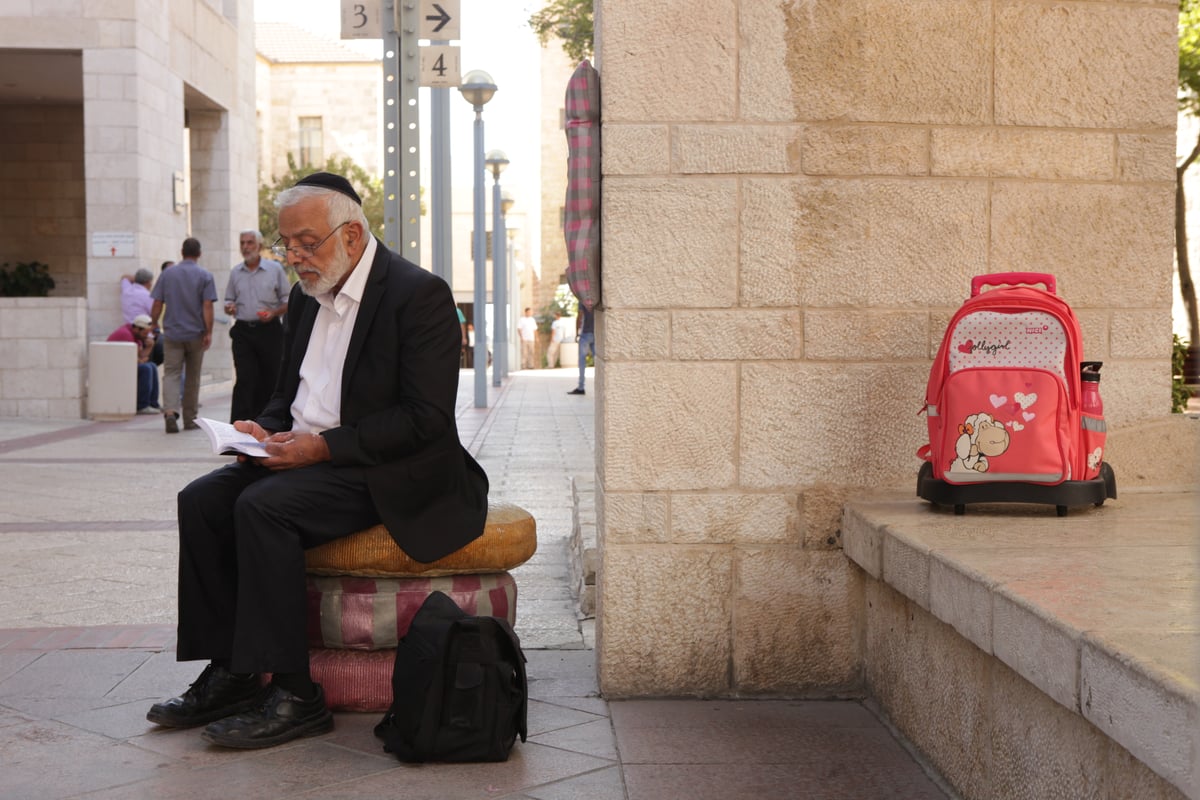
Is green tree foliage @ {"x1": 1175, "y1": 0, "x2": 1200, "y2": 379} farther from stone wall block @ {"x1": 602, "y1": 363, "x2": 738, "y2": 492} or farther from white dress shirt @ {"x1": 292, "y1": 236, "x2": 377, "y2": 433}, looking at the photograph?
white dress shirt @ {"x1": 292, "y1": 236, "x2": 377, "y2": 433}

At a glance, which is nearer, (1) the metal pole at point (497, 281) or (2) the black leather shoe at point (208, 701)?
(2) the black leather shoe at point (208, 701)

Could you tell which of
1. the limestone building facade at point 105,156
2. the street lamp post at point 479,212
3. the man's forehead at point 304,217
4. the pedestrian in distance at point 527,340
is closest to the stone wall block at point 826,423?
→ the man's forehead at point 304,217

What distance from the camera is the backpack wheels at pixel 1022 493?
158 inches

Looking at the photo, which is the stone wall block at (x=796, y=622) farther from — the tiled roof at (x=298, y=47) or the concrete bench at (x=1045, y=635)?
the tiled roof at (x=298, y=47)

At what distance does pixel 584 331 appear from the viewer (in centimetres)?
1730

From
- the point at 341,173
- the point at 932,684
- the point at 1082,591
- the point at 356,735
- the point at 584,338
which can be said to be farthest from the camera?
the point at 341,173

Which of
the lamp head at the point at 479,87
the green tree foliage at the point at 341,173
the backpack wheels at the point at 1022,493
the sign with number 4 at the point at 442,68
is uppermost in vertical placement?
the green tree foliage at the point at 341,173

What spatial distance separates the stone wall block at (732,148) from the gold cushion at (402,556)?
1255 millimetres

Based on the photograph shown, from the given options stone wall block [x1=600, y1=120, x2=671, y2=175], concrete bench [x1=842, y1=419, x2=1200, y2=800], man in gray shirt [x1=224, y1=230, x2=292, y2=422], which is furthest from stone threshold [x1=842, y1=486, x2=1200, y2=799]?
man in gray shirt [x1=224, y1=230, x2=292, y2=422]

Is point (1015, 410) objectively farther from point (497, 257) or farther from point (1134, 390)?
point (497, 257)

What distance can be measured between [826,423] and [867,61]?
1.14 m

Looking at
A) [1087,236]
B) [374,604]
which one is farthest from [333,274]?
[1087,236]

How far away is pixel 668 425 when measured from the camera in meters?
4.36

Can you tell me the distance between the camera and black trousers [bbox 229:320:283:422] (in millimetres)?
11383
